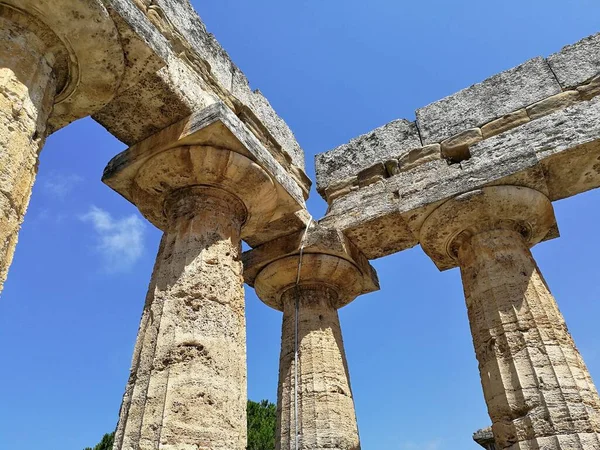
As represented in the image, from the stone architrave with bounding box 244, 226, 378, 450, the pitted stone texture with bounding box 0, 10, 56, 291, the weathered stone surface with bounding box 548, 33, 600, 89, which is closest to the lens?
the pitted stone texture with bounding box 0, 10, 56, 291

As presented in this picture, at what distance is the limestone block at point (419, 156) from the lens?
26.9ft

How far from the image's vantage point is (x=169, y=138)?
6.09 m

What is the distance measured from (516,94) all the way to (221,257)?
5.44 m

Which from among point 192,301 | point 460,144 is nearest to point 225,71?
point 192,301

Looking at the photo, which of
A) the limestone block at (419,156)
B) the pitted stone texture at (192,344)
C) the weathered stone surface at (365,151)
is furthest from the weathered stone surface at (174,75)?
the limestone block at (419,156)

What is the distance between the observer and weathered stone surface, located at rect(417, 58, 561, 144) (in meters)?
7.88

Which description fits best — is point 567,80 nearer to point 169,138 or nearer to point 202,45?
point 202,45

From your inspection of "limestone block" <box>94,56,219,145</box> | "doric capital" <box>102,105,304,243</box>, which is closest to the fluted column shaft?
"doric capital" <box>102,105,304,243</box>

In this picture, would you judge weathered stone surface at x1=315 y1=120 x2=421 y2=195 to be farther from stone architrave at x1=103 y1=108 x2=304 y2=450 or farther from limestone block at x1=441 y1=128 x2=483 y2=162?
stone architrave at x1=103 y1=108 x2=304 y2=450

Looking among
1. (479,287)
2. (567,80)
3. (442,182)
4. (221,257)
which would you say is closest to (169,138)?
(221,257)

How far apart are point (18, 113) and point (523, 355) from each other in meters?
5.84

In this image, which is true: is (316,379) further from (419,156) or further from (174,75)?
(174,75)

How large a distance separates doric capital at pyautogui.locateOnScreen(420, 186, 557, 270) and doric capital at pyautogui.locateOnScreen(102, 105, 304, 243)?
96.1 inches

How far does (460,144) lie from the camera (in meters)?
7.98
